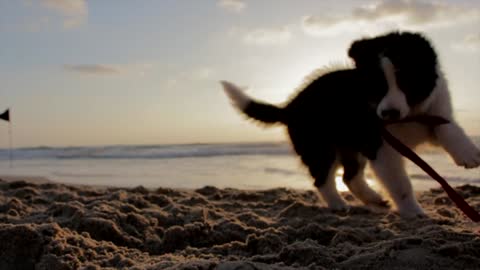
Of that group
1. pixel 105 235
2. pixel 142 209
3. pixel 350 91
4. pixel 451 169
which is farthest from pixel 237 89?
pixel 451 169

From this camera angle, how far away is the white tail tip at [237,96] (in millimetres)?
5086

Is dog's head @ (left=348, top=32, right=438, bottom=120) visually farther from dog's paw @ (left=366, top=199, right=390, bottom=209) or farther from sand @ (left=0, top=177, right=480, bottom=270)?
dog's paw @ (left=366, top=199, right=390, bottom=209)

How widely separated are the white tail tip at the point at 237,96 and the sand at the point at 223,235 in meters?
0.90

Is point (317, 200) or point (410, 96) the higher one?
point (410, 96)

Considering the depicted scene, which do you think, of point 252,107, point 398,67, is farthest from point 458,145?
point 252,107

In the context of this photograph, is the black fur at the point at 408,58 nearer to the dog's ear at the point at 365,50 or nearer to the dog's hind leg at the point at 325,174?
the dog's ear at the point at 365,50

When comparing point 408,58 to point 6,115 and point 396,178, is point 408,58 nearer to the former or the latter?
point 396,178

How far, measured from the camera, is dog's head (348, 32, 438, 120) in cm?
349

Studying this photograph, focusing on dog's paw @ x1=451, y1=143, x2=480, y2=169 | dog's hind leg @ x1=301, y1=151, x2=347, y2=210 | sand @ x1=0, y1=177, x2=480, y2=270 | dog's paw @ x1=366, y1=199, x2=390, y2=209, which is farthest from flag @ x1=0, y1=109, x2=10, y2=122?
dog's paw @ x1=451, y1=143, x2=480, y2=169

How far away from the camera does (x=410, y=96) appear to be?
143 inches

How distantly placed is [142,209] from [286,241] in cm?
153

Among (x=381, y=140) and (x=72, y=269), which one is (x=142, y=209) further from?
(x=381, y=140)

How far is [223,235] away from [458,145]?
167 cm

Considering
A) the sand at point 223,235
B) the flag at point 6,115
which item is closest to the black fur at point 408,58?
the sand at point 223,235
